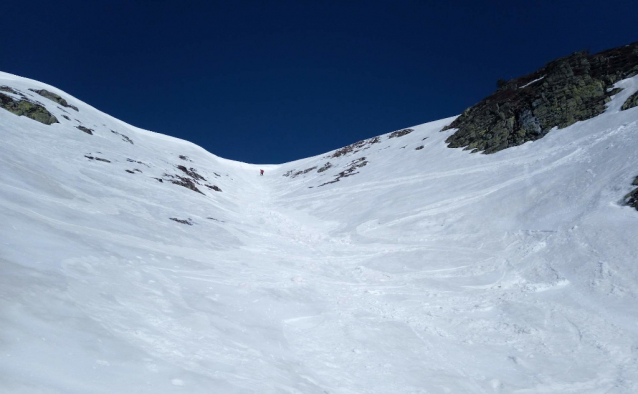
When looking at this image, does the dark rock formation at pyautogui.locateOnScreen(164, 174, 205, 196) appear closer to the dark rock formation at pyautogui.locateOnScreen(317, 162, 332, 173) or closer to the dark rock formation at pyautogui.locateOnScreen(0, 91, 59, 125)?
the dark rock formation at pyautogui.locateOnScreen(0, 91, 59, 125)

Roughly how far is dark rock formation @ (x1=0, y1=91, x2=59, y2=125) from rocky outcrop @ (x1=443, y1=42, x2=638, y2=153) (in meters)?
28.9

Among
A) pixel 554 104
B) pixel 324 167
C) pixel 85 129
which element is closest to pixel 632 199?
pixel 554 104

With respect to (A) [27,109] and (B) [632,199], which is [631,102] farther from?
(A) [27,109]

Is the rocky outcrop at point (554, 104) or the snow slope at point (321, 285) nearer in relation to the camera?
the snow slope at point (321, 285)

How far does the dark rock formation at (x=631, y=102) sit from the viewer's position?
762 inches

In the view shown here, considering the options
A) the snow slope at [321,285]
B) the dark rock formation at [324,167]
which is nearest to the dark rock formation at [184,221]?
the snow slope at [321,285]

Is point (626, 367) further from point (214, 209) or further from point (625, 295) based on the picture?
point (214, 209)

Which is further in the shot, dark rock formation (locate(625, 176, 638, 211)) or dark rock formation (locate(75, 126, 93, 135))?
dark rock formation (locate(75, 126, 93, 135))

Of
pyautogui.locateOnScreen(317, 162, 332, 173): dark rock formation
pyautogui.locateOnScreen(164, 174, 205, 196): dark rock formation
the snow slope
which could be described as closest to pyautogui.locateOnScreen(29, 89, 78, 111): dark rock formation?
the snow slope

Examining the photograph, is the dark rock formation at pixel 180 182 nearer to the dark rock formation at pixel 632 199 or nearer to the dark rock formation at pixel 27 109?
the dark rock formation at pixel 27 109

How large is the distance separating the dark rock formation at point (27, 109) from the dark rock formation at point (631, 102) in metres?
34.5

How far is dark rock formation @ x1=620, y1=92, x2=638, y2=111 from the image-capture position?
19352 mm

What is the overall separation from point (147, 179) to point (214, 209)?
404cm

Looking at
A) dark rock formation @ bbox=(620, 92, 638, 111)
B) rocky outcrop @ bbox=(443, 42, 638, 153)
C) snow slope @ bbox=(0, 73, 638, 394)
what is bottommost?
snow slope @ bbox=(0, 73, 638, 394)
